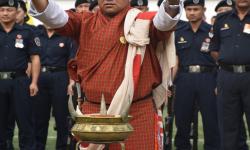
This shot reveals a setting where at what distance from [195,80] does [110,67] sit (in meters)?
4.66

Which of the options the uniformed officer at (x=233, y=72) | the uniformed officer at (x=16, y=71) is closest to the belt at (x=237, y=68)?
the uniformed officer at (x=233, y=72)

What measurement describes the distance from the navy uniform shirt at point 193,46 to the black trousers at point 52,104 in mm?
1698

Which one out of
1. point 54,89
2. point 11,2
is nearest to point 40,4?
point 11,2

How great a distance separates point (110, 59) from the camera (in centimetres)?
491

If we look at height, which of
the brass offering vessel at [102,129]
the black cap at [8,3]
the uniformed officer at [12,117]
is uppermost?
the brass offering vessel at [102,129]

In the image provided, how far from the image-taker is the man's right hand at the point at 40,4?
4.64 meters

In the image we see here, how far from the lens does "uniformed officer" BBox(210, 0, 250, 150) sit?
780 cm

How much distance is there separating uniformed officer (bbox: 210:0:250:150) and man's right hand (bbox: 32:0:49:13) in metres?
3.58

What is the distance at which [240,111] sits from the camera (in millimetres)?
7961

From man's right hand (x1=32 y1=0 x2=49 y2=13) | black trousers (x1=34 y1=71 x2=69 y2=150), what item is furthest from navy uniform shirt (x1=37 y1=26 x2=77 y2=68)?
man's right hand (x1=32 y1=0 x2=49 y2=13)

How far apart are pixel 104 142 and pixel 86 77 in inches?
43.7

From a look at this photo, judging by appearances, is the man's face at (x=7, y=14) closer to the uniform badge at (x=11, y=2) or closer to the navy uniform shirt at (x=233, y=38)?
the uniform badge at (x=11, y=2)

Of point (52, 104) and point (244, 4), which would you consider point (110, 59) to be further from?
point (52, 104)

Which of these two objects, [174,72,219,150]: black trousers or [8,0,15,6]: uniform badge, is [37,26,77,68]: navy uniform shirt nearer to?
[8,0,15,6]: uniform badge
